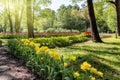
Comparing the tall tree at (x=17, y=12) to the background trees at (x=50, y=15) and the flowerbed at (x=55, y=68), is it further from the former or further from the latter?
the flowerbed at (x=55, y=68)

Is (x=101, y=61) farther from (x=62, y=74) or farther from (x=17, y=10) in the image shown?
(x=17, y=10)

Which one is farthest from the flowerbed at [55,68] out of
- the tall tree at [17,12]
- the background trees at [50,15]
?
the tall tree at [17,12]

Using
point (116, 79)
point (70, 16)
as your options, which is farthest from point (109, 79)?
point (70, 16)

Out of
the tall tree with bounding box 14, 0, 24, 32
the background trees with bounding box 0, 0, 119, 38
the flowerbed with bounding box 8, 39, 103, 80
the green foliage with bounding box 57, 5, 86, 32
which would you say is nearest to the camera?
the flowerbed with bounding box 8, 39, 103, 80

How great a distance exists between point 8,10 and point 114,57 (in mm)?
38199

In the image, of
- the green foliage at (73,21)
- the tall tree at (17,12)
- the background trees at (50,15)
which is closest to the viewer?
the background trees at (50,15)

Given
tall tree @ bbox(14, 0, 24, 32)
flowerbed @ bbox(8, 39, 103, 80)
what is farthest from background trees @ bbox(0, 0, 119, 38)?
flowerbed @ bbox(8, 39, 103, 80)

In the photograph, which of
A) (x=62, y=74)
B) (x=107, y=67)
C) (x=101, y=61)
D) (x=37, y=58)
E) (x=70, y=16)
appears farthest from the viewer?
(x=70, y=16)

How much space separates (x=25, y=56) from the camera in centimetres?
Answer: 848

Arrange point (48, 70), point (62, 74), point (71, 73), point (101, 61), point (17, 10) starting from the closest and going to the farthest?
1. point (71, 73)
2. point (62, 74)
3. point (48, 70)
4. point (101, 61)
5. point (17, 10)

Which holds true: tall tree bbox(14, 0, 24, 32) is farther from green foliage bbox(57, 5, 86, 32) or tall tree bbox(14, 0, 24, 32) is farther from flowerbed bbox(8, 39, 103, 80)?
flowerbed bbox(8, 39, 103, 80)

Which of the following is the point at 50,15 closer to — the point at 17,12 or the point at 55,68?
the point at 17,12

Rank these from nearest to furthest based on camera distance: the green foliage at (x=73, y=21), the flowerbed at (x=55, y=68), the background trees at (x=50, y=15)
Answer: the flowerbed at (x=55, y=68) < the background trees at (x=50, y=15) < the green foliage at (x=73, y=21)

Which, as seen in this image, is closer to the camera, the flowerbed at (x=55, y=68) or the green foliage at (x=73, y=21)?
the flowerbed at (x=55, y=68)
